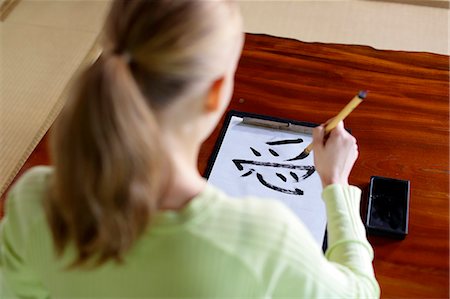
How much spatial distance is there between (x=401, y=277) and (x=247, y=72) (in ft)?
1.81

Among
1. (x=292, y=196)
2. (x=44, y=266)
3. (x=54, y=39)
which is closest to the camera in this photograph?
(x=44, y=266)

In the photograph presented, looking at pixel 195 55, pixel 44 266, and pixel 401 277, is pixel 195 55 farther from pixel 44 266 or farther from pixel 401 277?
pixel 401 277

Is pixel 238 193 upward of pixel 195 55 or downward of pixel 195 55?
downward

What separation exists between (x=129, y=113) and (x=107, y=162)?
0.17 feet

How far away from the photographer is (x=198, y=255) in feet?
1.99

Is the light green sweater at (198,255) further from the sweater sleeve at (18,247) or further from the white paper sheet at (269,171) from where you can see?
the white paper sheet at (269,171)

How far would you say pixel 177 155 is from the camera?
630 mm

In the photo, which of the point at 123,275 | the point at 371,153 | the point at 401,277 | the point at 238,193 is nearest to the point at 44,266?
the point at 123,275

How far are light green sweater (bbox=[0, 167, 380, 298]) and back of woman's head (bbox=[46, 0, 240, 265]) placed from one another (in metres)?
0.03

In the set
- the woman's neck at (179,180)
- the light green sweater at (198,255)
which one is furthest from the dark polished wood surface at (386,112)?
the woman's neck at (179,180)

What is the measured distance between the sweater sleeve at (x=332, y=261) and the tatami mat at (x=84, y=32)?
107 centimetres

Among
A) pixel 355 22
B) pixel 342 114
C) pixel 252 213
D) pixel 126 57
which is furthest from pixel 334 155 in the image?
pixel 355 22

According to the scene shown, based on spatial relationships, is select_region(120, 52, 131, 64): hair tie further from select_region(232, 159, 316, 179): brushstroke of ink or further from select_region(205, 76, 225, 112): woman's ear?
select_region(232, 159, 316, 179): brushstroke of ink

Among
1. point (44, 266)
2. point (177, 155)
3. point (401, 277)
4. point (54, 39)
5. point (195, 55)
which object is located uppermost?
point (195, 55)
